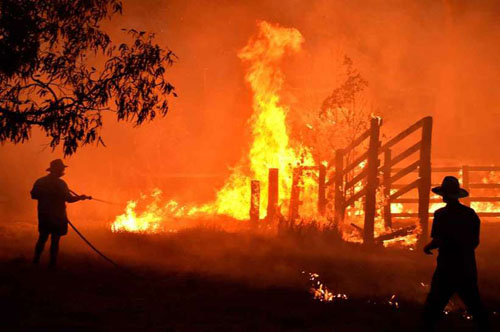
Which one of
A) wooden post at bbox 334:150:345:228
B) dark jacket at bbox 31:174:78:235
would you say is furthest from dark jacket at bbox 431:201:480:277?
wooden post at bbox 334:150:345:228

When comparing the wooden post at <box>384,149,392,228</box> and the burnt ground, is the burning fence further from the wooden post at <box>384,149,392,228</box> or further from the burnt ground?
the burnt ground

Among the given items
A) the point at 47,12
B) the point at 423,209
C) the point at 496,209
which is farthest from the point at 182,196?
the point at 47,12

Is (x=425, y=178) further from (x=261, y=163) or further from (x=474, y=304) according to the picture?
(x=261, y=163)

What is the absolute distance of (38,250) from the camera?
906 cm

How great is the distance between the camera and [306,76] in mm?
26750

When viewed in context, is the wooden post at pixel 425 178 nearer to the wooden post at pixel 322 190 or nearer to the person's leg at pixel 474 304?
the wooden post at pixel 322 190

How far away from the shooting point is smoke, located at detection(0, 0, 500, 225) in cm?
2586

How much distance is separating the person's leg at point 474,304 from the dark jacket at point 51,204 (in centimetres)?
622

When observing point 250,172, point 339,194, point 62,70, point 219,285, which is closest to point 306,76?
point 250,172

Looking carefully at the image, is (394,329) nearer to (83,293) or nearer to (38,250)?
(83,293)

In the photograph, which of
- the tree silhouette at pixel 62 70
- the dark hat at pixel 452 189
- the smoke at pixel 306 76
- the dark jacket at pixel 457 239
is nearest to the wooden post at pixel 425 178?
the dark hat at pixel 452 189

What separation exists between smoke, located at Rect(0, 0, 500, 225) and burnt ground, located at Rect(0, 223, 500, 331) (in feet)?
40.3

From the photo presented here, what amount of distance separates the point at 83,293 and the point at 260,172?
324 inches

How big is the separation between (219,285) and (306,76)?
63.9 feet
